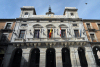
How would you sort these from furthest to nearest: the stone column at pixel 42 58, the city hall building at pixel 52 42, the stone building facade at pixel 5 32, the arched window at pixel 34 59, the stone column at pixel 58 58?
the arched window at pixel 34 59 < the stone building facade at pixel 5 32 < the city hall building at pixel 52 42 < the stone column at pixel 58 58 < the stone column at pixel 42 58

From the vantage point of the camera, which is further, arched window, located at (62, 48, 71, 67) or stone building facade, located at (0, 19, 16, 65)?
arched window, located at (62, 48, 71, 67)

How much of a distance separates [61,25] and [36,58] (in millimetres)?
12092

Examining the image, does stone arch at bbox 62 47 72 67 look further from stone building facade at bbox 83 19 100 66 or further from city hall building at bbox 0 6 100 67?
stone building facade at bbox 83 19 100 66

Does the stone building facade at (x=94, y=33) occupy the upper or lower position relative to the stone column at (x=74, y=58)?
upper

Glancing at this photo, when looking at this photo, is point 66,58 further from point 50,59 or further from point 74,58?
A: point 50,59

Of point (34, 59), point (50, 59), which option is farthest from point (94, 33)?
point (34, 59)

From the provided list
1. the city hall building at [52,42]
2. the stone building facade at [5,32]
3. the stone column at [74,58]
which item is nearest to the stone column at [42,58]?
the city hall building at [52,42]

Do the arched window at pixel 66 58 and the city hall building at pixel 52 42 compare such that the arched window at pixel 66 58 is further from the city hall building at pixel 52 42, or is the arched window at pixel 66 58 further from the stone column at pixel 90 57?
the stone column at pixel 90 57

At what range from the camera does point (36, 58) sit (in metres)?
21.4

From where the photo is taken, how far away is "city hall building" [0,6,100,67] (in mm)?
18812

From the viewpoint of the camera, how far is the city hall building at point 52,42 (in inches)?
741

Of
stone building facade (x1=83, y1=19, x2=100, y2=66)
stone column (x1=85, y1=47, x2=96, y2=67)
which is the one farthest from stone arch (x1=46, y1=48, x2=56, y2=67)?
stone building facade (x1=83, y1=19, x2=100, y2=66)

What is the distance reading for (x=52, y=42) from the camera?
19.9m

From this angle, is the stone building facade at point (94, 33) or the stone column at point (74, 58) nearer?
the stone column at point (74, 58)
